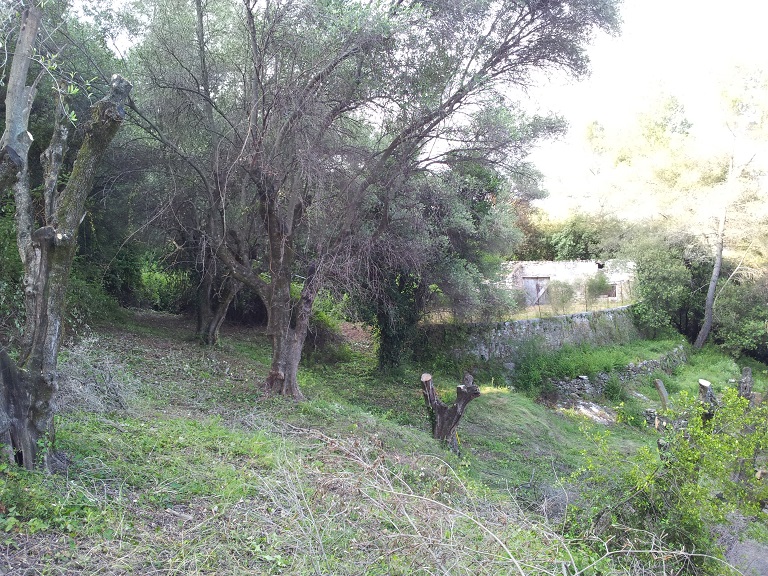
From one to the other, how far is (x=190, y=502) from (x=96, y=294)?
9164 mm

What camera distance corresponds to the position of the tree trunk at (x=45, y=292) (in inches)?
185

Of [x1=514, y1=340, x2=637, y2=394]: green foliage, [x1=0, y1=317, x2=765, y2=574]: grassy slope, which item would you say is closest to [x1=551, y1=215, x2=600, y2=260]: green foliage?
[x1=514, y1=340, x2=637, y2=394]: green foliage

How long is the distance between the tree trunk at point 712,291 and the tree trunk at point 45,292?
2406 cm

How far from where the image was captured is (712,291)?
24.5 metres

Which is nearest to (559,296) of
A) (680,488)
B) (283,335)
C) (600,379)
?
(600,379)

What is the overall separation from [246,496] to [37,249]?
8.67 feet

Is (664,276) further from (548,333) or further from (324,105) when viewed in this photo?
(324,105)

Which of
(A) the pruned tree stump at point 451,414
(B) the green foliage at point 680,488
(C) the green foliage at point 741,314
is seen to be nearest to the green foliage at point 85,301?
(A) the pruned tree stump at point 451,414

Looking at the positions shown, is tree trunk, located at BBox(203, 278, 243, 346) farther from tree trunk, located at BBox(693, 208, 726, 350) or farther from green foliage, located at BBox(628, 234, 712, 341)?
tree trunk, located at BBox(693, 208, 726, 350)

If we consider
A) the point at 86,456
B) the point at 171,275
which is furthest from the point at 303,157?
the point at 171,275

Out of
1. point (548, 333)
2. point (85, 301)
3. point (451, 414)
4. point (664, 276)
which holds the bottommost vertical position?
point (451, 414)

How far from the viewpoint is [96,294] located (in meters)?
12.7

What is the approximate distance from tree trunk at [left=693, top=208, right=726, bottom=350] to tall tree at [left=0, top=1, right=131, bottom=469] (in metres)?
24.1

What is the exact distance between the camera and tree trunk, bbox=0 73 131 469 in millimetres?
4699
